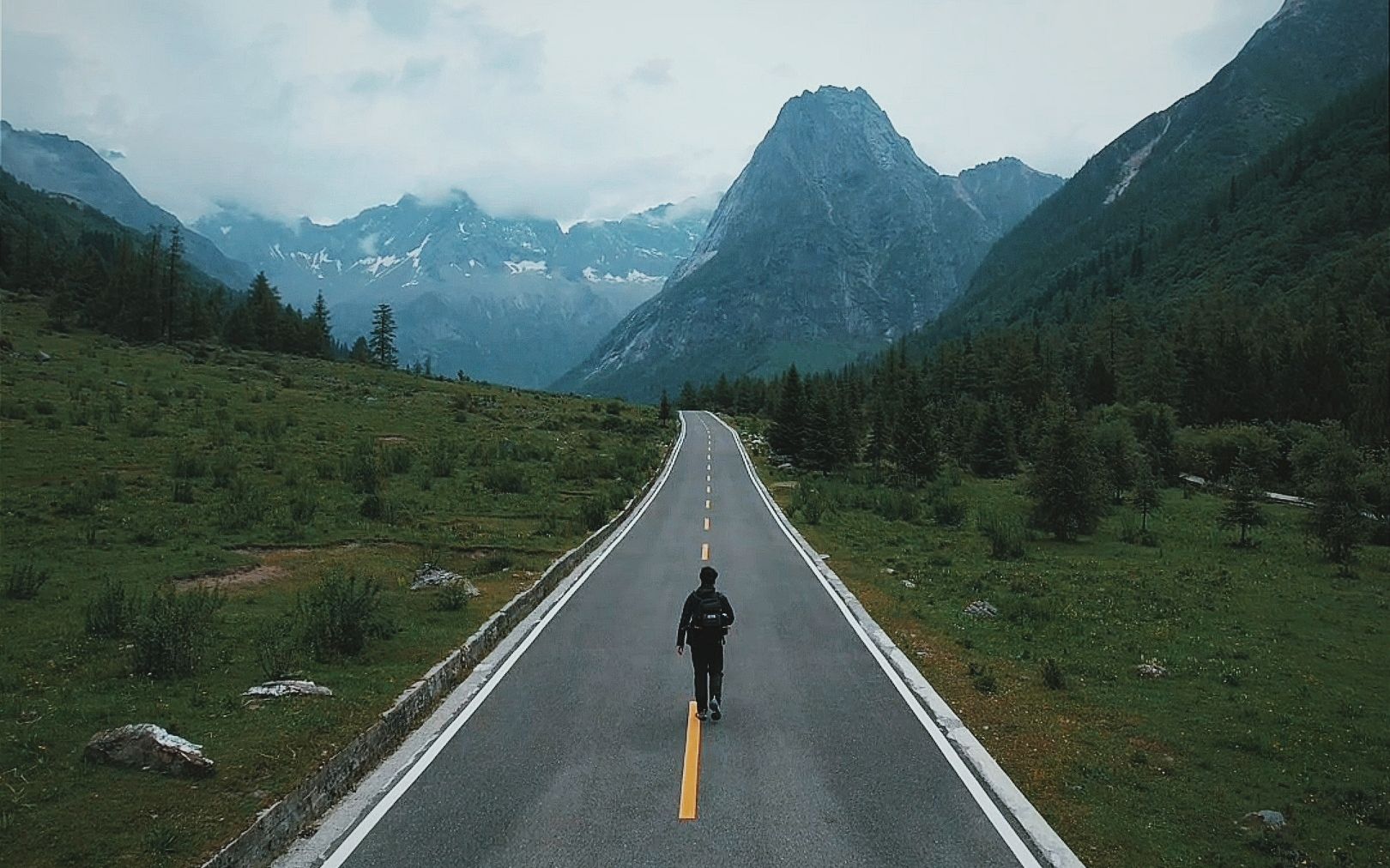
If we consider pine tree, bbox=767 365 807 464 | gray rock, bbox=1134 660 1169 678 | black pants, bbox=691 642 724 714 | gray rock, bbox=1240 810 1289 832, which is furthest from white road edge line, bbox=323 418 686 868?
pine tree, bbox=767 365 807 464

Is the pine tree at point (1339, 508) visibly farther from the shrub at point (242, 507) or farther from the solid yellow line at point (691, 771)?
the shrub at point (242, 507)

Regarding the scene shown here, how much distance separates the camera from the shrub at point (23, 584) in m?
15.2

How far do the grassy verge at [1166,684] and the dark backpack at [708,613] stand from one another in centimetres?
360

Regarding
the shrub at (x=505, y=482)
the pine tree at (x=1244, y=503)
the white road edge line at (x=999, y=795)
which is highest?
the pine tree at (x=1244, y=503)

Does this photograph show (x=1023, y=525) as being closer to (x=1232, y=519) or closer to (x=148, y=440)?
(x=1232, y=519)

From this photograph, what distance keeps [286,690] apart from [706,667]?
17.8ft

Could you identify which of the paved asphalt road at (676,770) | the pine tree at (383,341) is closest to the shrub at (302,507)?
the paved asphalt road at (676,770)

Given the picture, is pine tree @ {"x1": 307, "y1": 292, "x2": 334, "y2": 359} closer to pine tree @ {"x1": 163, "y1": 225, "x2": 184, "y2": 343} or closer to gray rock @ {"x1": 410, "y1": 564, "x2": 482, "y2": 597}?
pine tree @ {"x1": 163, "y1": 225, "x2": 184, "y2": 343}

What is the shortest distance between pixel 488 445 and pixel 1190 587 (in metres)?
35.7

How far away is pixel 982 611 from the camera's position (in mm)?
18516

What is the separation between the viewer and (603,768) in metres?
8.91

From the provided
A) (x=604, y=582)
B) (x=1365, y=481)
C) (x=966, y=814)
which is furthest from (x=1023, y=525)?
(x=966, y=814)

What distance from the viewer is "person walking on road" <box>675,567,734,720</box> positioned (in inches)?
416

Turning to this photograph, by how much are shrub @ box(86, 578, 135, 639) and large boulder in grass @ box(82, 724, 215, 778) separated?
18.6 ft
